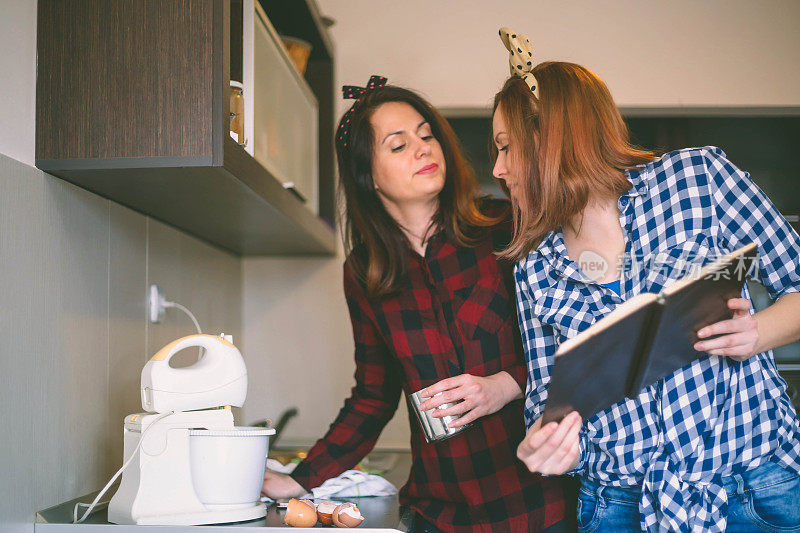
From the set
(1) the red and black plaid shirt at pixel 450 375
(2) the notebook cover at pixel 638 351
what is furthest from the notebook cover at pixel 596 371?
(1) the red and black plaid shirt at pixel 450 375

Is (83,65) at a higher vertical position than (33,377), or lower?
higher

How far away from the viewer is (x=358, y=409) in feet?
5.24

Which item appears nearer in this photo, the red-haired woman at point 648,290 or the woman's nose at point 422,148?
the red-haired woman at point 648,290

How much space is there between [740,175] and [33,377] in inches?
44.6

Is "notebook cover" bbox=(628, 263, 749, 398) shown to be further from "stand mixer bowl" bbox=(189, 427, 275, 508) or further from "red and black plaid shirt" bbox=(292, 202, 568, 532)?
"stand mixer bowl" bbox=(189, 427, 275, 508)

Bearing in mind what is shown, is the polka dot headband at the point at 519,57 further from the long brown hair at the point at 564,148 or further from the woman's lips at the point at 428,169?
the woman's lips at the point at 428,169

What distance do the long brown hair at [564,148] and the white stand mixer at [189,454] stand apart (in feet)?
1.84

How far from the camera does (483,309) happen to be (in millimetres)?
1445

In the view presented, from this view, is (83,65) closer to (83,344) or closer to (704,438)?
(83,344)

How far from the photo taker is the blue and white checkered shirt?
1.02 m

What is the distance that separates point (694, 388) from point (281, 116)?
126cm

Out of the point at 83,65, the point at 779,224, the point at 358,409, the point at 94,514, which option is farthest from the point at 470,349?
the point at 83,65

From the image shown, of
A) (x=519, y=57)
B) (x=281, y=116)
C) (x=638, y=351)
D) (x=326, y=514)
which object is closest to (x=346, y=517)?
(x=326, y=514)

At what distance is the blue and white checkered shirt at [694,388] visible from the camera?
102cm
